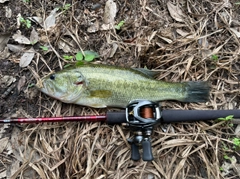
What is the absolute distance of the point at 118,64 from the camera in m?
4.12

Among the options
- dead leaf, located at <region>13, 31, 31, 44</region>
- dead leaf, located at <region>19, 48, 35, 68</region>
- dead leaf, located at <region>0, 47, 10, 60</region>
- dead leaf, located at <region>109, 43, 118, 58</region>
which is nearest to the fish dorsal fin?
dead leaf, located at <region>109, 43, 118, 58</region>

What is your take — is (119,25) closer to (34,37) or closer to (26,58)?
(34,37)

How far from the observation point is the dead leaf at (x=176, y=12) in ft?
14.2

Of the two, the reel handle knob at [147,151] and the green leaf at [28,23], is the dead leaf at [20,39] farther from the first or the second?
the reel handle knob at [147,151]

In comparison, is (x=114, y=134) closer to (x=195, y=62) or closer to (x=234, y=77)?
(x=195, y=62)

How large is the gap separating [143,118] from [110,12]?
1.57 metres

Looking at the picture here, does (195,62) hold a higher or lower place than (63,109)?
higher

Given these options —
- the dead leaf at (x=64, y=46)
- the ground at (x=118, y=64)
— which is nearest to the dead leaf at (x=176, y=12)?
the ground at (x=118, y=64)

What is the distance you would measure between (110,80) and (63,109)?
0.67 m

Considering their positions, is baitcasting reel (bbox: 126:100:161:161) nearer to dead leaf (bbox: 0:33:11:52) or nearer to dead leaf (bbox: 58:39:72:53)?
dead leaf (bbox: 58:39:72:53)

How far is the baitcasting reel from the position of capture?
3506mm

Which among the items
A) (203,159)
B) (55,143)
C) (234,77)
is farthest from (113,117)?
(234,77)

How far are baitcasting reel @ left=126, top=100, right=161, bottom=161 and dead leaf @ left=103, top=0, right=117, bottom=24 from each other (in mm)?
1269

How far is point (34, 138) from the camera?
3.88m
